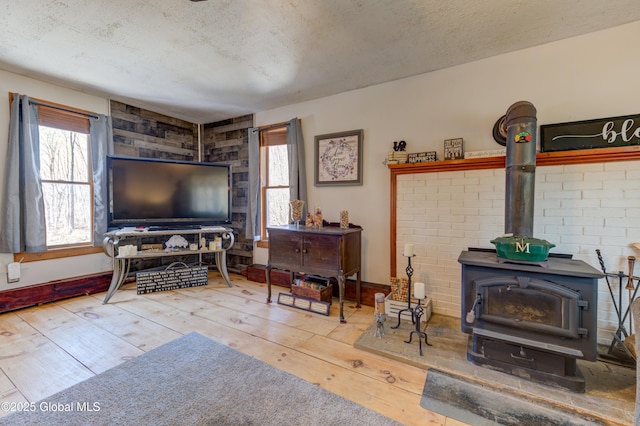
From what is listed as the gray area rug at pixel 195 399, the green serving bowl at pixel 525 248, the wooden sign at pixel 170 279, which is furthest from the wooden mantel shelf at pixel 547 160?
the wooden sign at pixel 170 279

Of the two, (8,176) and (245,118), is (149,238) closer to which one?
(8,176)

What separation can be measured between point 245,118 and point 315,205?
5.97 feet

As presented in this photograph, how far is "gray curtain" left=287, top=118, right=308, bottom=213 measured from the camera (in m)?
3.51

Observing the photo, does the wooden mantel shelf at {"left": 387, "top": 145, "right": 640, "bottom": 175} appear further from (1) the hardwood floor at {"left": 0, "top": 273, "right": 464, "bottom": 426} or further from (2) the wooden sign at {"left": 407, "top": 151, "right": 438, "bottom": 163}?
(1) the hardwood floor at {"left": 0, "top": 273, "right": 464, "bottom": 426}

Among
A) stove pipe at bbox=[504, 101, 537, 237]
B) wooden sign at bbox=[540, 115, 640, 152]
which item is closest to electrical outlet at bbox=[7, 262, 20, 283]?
stove pipe at bbox=[504, 101, 537, 237]

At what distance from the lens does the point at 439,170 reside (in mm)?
2656

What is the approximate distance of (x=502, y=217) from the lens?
240cm

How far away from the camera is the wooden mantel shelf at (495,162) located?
6.56 feet

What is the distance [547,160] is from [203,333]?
10.7 ft

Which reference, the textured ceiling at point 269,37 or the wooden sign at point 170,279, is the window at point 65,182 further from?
the wooden sign at point 170,279

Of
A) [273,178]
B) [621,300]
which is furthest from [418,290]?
[273,178]

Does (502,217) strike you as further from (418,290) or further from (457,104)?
(457,104)

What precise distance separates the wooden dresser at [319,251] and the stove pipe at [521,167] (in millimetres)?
1381

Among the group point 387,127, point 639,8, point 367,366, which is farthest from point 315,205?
point 639,8
